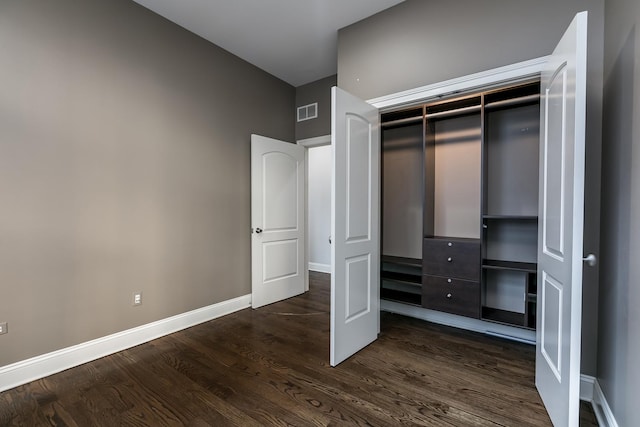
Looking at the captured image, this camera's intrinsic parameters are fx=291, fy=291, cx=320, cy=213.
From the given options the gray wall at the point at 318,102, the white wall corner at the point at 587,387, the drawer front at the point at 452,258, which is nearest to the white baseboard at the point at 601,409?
the white wall corner at the point at 587,387

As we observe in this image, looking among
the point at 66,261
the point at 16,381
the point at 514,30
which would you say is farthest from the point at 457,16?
the point at 16,381

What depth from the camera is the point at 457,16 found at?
Answer: 7.98 ft

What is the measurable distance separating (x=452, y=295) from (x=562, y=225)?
1.44 metres

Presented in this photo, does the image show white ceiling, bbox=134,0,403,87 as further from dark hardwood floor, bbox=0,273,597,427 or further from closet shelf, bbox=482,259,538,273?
dark hardwood floor, bbox=0,273,597,427

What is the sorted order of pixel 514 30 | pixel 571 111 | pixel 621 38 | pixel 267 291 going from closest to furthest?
pixel 571 111, pixel 621 38, pixel 514 30, pixel 267 291

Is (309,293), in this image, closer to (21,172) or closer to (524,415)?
(524,415)

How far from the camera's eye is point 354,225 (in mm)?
2443

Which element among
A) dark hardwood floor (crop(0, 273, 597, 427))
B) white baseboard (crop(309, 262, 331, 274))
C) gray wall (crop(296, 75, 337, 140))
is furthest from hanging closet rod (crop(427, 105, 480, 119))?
white baseboard (crop(309, 262, 331, 274))

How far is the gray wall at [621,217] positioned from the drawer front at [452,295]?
2.87 ft

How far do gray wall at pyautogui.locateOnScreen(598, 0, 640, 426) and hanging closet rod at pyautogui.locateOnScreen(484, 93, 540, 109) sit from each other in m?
0.62

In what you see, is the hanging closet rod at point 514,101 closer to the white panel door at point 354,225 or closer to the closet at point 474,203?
the closet at point 474,203

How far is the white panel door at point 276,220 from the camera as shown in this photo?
146 inches

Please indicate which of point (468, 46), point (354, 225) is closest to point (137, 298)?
point (354, 225)

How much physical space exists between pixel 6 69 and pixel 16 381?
86.1 inches
